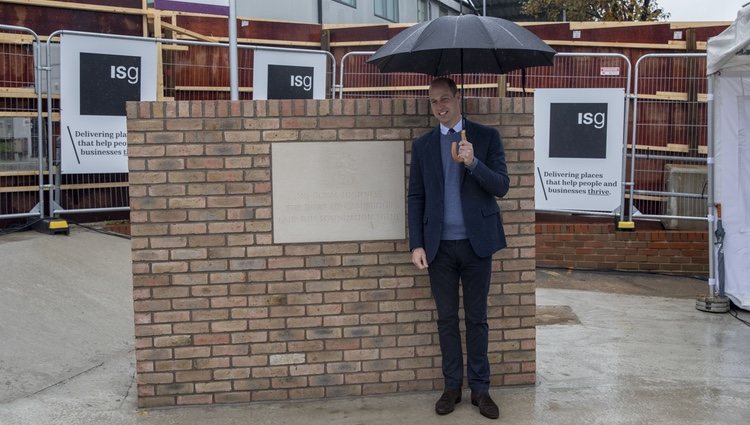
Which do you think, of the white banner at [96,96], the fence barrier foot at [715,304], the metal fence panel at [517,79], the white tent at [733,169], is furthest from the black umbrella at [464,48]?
the metal fence panel at [517,79]

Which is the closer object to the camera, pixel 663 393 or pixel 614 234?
pixel 663 393

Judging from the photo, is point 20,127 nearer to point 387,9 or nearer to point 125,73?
point 125,73

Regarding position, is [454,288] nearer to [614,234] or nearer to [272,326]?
[272,326]

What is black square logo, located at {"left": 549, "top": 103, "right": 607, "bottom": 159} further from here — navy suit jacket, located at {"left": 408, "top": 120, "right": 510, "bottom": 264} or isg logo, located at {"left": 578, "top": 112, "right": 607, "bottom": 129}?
navy suit jacket, located at {"left": 408, "top": 120, "right": 510, "bottom": 264}

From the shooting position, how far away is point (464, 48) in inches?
179

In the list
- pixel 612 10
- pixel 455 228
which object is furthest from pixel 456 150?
pixel 612 10

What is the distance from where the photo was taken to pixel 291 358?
512cm

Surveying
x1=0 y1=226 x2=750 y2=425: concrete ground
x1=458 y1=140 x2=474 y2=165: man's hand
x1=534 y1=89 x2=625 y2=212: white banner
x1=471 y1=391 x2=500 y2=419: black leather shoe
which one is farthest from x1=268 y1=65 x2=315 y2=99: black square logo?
x1=471 y1=391 x2=500 y2=419: black leather shoe

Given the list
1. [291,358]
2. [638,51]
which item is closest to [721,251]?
[638,51]

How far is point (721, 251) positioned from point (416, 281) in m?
4.12

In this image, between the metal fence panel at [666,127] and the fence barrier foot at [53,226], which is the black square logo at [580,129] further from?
the fence barrier foot at [53,226]

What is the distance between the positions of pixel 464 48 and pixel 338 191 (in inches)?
47.8

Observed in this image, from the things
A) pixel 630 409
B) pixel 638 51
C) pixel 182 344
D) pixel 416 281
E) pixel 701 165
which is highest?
pixel 638 51

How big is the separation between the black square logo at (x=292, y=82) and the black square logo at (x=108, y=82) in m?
1.91
